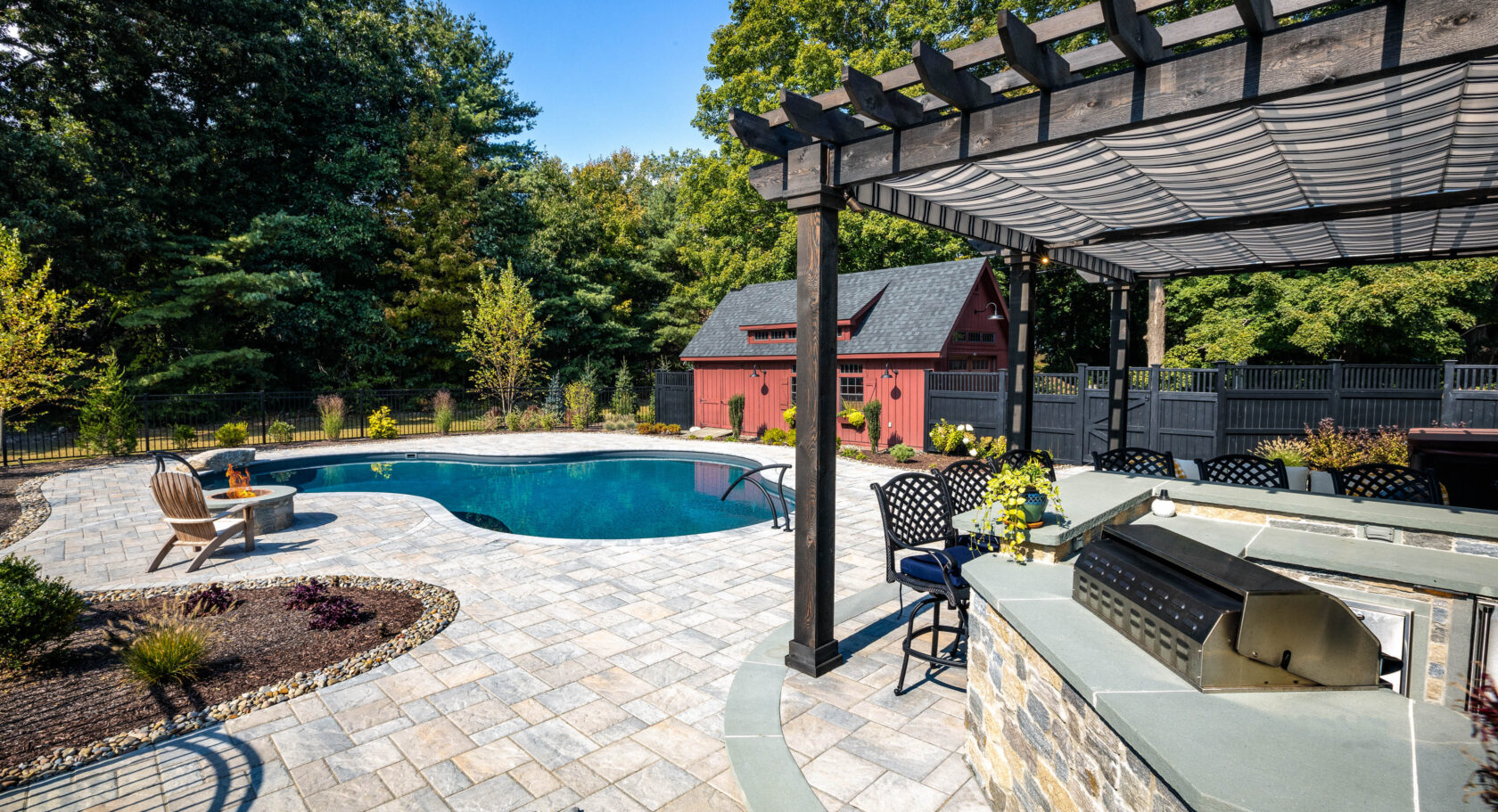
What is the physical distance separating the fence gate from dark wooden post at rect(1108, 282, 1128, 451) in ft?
44.0

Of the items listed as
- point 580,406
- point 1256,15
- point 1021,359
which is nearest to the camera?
point 1256,15

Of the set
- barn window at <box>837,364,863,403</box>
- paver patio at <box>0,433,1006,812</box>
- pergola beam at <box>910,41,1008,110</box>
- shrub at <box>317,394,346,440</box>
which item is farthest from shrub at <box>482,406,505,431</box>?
pergola beam at <box>910,41,1008,110</box>

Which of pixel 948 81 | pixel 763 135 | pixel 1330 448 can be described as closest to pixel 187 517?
pixel 763 135

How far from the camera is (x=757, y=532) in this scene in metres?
7.50

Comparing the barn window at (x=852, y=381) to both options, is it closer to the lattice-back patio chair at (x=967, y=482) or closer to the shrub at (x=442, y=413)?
the lattice-back patio chair at (x=967, y=482)

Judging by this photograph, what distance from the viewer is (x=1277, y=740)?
1.50m

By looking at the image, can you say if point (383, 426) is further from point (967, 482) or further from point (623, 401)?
point (967, 482)

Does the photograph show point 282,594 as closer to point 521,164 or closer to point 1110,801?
point 1110,801

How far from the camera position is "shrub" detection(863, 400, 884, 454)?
14336 millimetres

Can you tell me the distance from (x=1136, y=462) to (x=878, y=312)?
10.7m

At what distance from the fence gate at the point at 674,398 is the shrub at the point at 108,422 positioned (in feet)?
39.7

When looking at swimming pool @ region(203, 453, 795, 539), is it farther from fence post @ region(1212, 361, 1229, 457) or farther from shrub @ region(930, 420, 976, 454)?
fence post @ region(1212, 361, 1229, 457)

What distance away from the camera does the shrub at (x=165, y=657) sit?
373 cm

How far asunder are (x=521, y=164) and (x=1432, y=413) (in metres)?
27.9
